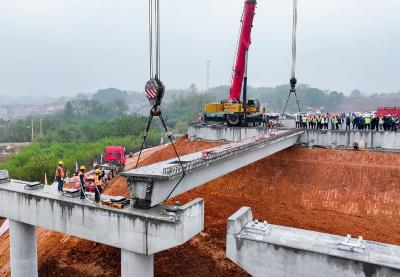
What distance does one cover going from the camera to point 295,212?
2289cm

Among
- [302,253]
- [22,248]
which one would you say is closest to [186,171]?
[302,253]

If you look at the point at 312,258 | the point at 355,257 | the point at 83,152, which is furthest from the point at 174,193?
the point at 83,152

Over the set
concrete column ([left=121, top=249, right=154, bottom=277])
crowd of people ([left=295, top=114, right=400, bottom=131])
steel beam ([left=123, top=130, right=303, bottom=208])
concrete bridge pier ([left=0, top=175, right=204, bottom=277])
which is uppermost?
crowd of people ([left=295, top=114, right=400, bottom=131])

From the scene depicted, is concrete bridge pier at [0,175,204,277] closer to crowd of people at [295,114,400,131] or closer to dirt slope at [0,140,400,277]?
dirt slope at [0,140,400,277]

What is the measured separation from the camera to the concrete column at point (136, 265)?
12.9 meters

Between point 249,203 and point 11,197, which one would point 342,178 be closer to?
point 249,203

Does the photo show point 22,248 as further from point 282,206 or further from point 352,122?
point 352,122

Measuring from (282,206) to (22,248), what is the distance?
14737 mm

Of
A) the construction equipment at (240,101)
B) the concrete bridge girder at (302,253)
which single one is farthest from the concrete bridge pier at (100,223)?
the construction equipment at (240,101)

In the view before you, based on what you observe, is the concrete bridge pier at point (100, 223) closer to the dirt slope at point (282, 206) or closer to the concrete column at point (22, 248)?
the concrete column at point (22, 248)

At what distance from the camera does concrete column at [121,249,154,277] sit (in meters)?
12.9

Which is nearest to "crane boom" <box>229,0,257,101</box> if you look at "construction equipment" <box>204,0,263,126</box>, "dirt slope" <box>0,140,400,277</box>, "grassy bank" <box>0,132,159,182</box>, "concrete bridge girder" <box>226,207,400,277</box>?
"construction equipment" <box>204,0,263,126</box>

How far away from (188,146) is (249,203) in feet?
32.3

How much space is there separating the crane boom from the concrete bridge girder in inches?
844
